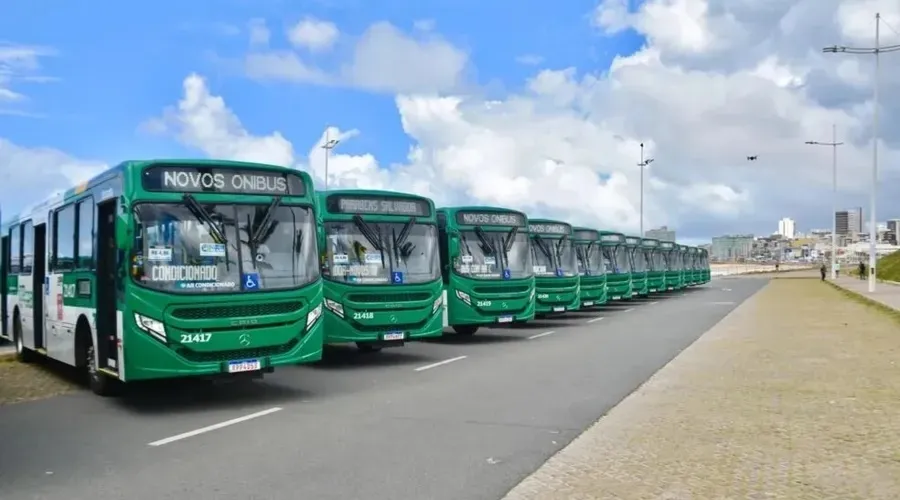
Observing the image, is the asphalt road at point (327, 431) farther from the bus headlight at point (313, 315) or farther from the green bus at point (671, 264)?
the green bus at point (671, 264)

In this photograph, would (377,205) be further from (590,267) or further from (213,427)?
(590,267)

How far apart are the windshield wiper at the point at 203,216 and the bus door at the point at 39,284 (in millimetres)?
4780

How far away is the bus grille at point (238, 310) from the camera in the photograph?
9805 millimetres

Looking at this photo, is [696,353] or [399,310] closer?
[399,310]

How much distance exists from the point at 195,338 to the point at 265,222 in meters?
1.68

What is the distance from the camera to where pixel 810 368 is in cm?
1369

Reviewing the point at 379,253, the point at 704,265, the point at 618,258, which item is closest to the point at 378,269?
the point at 379,253

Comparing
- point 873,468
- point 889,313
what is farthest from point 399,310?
point 889,313

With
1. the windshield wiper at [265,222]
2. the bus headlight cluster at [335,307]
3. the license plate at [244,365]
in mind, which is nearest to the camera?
the license plate at [244,365]

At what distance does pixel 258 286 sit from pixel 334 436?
249cm

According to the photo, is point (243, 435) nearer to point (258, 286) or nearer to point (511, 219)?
point (258, 286)

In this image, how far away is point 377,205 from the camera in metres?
14.9

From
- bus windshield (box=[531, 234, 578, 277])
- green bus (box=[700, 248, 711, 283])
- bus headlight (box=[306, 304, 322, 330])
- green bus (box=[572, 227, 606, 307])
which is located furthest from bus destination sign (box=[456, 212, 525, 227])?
green bus (box=[700, 248, 711, 283])

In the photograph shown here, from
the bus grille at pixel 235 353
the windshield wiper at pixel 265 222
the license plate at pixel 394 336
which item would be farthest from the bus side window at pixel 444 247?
the bus grille at pixel 235 353
